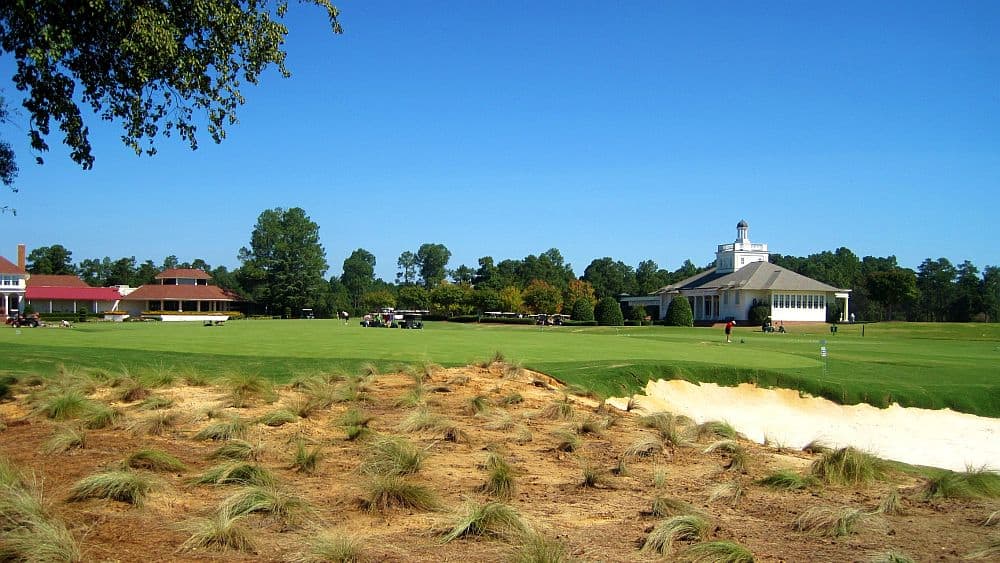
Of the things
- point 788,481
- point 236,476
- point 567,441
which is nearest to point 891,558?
point 788,481

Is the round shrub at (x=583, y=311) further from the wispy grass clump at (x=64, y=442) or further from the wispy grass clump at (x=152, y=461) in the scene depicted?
the wispy grass clump at (x=152, y=461)

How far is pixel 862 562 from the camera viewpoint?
6.28m

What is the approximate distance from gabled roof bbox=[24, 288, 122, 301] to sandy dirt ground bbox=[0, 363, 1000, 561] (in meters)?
111

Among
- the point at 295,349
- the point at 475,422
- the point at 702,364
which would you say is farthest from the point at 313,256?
the point at 475,422

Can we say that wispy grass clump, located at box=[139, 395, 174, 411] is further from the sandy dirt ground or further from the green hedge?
the green hedge

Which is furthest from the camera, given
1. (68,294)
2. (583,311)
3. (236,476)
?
(68,294)

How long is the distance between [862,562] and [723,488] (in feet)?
8.15

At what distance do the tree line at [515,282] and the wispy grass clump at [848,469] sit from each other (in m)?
78.1

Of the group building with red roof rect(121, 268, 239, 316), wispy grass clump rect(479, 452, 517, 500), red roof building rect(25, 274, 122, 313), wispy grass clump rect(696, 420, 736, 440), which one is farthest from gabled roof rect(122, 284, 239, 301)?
wispy grass clump rect(479, 452, 517, 500)

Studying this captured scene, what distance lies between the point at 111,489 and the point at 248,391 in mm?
6680

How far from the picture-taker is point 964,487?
887 centimetres

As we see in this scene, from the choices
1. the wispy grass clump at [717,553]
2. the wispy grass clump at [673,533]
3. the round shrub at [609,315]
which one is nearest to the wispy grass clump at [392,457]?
the wispy grass clump at [673,533]

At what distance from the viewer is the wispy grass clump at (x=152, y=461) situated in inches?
346

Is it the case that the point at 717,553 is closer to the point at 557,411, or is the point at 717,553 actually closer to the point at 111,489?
the point at 111,489
